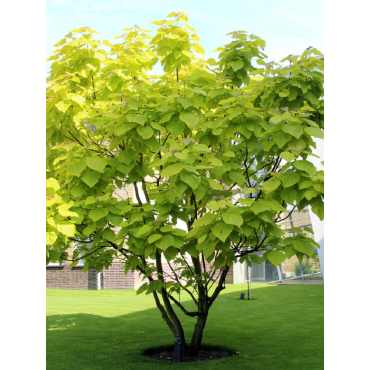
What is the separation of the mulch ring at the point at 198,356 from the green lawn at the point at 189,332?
0.65 feet

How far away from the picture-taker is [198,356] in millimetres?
5246

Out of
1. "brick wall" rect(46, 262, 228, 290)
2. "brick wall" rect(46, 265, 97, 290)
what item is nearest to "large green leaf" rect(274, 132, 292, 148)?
"brick wall" rect(46, 262, 228, 290)

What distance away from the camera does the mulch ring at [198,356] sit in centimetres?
512

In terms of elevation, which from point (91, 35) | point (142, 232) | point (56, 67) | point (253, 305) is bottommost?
point (253, 305)

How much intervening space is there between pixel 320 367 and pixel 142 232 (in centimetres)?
288

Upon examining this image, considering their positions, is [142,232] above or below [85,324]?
above

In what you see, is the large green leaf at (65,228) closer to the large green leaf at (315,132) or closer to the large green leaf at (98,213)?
the large green leaf at (98,213)

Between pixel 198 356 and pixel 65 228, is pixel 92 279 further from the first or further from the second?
pixel 65 228

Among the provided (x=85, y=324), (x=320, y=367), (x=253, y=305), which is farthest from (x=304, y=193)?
(x=253, y=305)

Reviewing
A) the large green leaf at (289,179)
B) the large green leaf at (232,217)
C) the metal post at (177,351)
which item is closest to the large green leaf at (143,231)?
the large green leaf at (232,217)

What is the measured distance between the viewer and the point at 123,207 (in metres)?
3.70

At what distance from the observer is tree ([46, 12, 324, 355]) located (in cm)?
313

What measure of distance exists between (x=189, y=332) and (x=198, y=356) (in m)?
1.69
